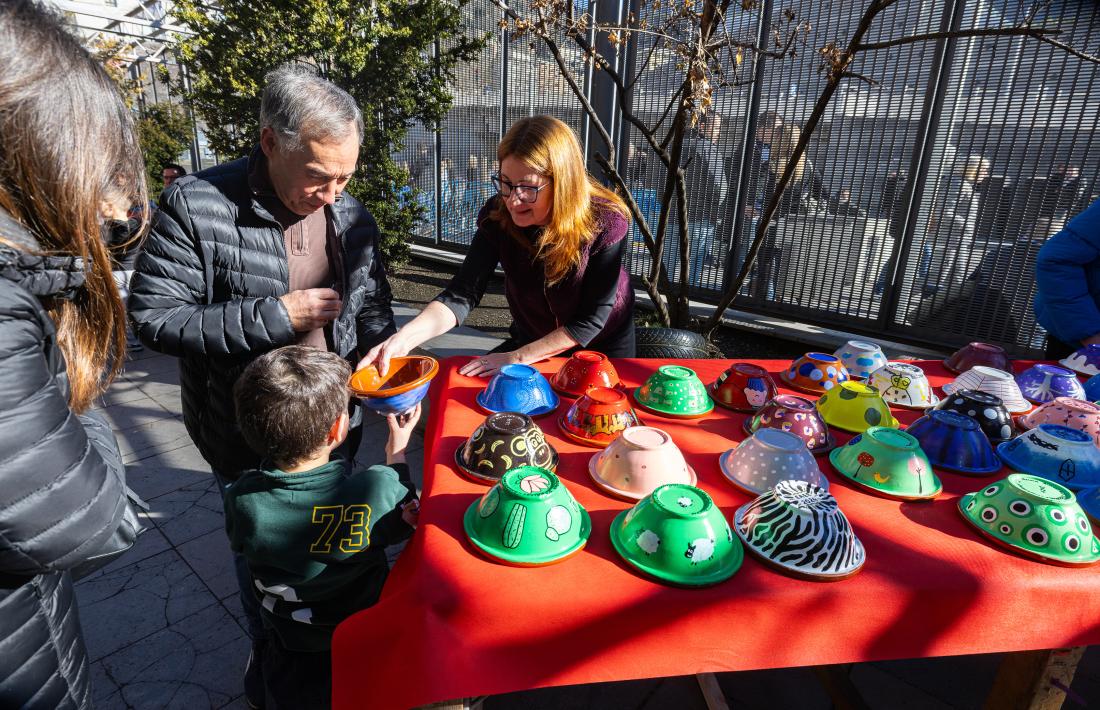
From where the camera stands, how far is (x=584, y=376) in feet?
6.07

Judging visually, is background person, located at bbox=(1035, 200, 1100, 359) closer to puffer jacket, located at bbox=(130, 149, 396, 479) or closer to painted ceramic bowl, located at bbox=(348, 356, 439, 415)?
painted ceramic bowl, located at bbox=(348, 356, 439, 415)

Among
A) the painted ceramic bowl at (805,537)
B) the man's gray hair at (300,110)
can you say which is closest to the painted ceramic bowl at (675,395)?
the painted ceramic bowl at (805,537)

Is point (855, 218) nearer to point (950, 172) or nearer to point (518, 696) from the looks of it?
point (950, 172)

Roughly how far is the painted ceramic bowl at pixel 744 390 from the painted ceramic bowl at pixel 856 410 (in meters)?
0.16

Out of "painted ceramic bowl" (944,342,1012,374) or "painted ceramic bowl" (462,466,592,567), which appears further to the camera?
"painted ceramic bowl" (944,342,1012,374)

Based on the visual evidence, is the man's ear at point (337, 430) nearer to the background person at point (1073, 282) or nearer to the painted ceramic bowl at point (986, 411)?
the painted ceramic bowl at point (986, 411)

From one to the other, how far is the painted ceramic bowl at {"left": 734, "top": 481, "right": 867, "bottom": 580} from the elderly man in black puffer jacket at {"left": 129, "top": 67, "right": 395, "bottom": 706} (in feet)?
4.37

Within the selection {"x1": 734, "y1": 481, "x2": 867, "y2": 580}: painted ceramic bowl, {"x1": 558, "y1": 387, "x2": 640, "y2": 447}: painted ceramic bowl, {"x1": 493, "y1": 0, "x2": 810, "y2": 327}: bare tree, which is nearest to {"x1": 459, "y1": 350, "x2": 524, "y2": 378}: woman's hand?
{"x1": 558, "y1": 387, "x2": 640, "y2": 447}: painted ceramic bowl

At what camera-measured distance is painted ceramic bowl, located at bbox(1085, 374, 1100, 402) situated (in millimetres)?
1910

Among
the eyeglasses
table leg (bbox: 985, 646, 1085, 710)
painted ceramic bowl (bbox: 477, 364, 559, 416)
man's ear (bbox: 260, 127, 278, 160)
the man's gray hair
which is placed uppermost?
the man's gray hair

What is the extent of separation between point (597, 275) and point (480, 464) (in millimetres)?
1051

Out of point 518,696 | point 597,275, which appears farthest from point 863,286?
point 518,696

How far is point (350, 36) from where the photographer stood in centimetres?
561

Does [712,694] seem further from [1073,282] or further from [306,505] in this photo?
[1073,282]
